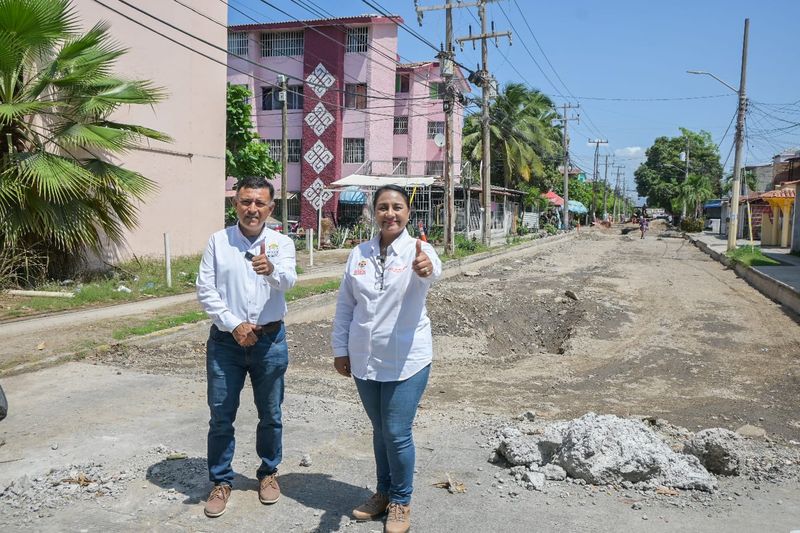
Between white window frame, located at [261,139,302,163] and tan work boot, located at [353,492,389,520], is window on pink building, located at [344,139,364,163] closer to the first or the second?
white window frame, located at [261,139,302,163]

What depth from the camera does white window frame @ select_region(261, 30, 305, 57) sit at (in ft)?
118

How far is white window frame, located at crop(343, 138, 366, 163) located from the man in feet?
107

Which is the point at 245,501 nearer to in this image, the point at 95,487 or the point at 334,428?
the point at 95,487

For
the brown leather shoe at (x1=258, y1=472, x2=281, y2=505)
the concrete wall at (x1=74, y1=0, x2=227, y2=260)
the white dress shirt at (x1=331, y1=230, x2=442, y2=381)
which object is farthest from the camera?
the concrete wall at (x1=74, y1=0, x2=227, y2=260)

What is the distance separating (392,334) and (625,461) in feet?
5.87

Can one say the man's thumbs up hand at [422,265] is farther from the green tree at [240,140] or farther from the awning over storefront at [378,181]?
the awning over storefront at [378,181]

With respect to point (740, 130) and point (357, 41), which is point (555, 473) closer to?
point (740, 130)

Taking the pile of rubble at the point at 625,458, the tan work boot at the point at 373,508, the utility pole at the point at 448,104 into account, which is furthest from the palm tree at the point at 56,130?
the utility pole at the point at 448,104

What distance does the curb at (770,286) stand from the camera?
14.2 meters

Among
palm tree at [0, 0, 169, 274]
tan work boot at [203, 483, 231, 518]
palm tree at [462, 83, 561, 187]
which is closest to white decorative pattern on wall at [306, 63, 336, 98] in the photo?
palm tree at [462, 83, 561, 187]

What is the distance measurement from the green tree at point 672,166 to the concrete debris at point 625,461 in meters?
79.3

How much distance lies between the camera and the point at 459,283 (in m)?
17.2

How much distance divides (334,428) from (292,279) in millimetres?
1932

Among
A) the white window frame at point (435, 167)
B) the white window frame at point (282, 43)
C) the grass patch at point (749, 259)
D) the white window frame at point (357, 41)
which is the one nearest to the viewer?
the grass patch at point (749, 259)
